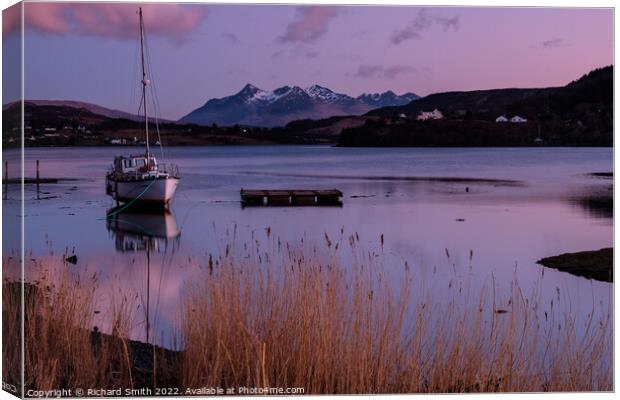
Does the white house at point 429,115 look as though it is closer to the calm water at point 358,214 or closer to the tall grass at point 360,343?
the calm water at point 358,214

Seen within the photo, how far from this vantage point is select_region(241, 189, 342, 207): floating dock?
9.52 metres

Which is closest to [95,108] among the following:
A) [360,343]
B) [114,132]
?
[114,132]

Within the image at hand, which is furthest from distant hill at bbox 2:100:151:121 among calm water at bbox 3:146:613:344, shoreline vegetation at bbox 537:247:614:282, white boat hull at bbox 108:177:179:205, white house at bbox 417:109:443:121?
shoreline vegetation at bbox 537:247:614:282

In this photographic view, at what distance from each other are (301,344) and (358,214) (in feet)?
10.3

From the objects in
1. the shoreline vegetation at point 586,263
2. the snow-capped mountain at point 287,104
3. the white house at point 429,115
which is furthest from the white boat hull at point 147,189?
the shoreline vegetation at point 586,263

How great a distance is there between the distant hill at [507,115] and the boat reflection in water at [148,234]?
6.07 ft

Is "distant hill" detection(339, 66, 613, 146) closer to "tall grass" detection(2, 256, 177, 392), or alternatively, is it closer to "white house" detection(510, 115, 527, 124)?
"white house" detection(510, 115, 527, 124)

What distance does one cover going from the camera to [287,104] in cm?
805

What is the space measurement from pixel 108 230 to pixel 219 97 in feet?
7.00

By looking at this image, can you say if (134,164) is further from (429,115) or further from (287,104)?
(429,115)

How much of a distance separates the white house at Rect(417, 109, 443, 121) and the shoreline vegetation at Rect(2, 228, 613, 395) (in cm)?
178

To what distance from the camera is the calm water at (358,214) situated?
7941mm

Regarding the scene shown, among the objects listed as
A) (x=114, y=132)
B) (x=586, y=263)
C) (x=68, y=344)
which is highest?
(x=114, y=132)

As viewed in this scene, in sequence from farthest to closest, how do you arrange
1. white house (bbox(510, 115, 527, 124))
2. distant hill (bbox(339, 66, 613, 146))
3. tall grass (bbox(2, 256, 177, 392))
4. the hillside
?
1. white house (bbox(510, 115, 527, 124))
2. distant hill (bbox(339, 66, 613, 146))
3. the hillside
4. tall grass (bbox(2, 256, 177, 392))
